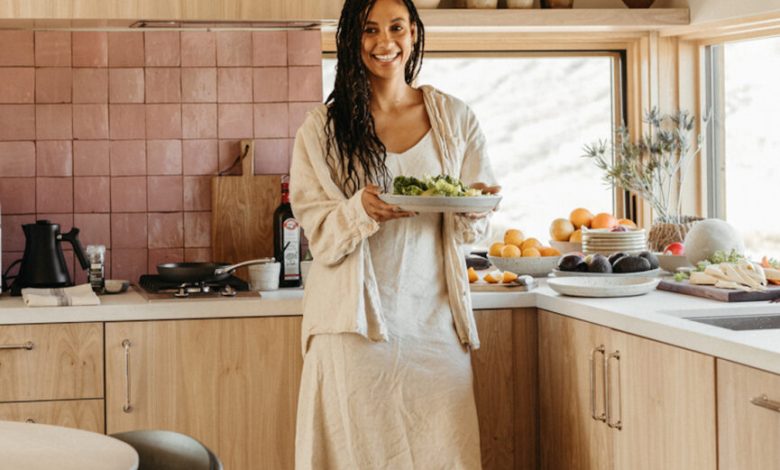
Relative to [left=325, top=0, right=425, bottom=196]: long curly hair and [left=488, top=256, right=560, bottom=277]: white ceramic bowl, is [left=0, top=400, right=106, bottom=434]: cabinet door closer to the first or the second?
[left=325, top=0, right=425, bottom=196]: long curly hair

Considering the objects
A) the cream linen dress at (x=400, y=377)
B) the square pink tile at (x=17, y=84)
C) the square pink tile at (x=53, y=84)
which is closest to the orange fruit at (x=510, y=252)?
the cream linen dress at (x=400, y=377)

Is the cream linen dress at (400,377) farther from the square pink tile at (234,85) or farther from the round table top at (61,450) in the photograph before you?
the square pink tile at (234,85)

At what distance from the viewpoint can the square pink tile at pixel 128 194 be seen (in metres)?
3.40

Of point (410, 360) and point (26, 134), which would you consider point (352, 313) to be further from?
point (26, 134)

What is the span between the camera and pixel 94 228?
3400 millimetres

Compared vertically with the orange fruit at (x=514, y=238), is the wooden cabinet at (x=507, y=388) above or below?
below

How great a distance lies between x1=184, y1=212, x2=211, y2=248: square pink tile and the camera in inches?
135

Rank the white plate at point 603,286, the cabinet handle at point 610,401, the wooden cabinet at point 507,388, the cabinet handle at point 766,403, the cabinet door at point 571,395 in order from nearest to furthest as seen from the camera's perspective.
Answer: the cabinet handle at point 766,403, the cabinet handle at point 610,401, the cabinet door at point 571,395, the white plate at point 603,286, the wooden cabinet at point 507,388

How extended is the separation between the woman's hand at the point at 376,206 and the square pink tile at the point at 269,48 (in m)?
1.22

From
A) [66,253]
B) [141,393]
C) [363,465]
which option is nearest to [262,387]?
[141,393]

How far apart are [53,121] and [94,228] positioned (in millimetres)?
359

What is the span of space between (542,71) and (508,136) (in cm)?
26

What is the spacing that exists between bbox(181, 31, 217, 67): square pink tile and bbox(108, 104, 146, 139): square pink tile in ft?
0.70

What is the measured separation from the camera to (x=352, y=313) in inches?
96.8
